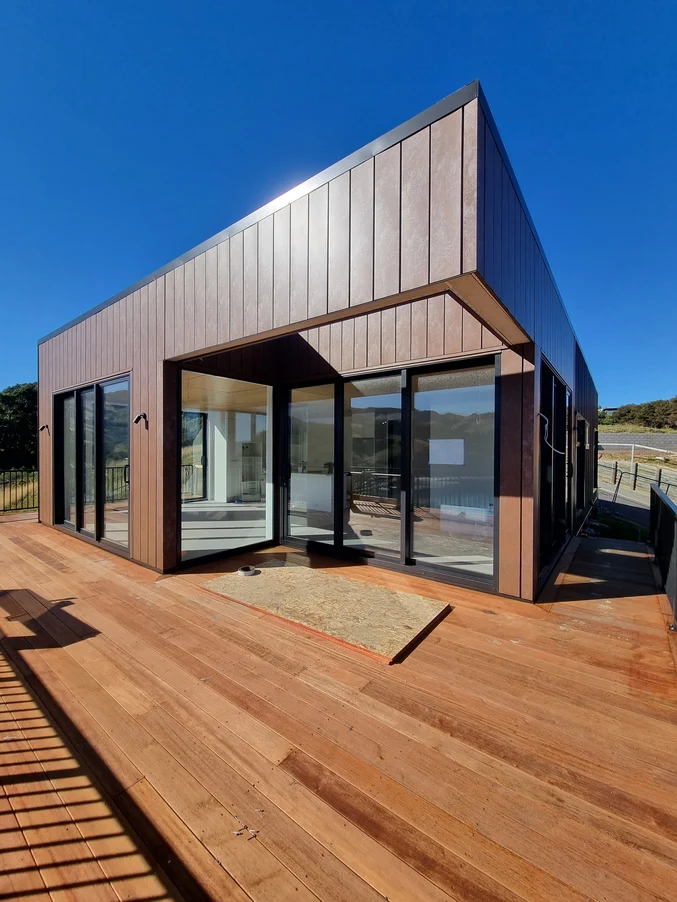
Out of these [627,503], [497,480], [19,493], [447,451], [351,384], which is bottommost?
[627,503]

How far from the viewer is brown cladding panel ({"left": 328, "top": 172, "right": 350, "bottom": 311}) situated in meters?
2.29

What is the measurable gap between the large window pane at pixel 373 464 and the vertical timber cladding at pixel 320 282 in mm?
381

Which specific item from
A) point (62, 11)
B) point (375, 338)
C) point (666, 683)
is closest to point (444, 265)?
point (375, 338)

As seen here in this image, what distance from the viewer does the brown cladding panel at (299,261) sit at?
2512 millimetres

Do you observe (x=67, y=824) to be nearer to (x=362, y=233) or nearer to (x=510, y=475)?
(x=362, y=233)

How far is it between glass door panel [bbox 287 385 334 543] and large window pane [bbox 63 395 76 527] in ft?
Result: 11.5

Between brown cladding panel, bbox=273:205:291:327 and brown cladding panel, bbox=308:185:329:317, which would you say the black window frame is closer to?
brown cladding panel, bbox=273:205:291:327

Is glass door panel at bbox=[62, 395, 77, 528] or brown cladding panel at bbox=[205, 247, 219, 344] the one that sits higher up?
brown cladding panel at bbox=[205, 247, 219, 344]

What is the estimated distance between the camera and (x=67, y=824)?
125cm

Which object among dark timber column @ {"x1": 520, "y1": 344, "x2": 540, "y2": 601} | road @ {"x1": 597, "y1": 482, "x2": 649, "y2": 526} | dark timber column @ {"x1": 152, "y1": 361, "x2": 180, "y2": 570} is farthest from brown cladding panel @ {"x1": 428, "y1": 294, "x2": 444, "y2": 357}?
road @ {"x1": 597, "y1": 482, "x2": 649, "y2": 526}

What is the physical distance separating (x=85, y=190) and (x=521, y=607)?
10.3 metres

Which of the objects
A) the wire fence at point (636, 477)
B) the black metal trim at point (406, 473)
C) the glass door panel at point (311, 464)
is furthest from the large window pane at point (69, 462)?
the wire fence at point (636, 477)

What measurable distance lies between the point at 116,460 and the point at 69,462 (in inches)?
70.1

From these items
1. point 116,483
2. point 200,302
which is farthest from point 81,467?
point 200,302
